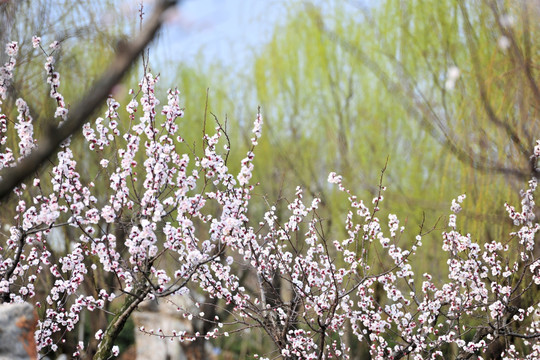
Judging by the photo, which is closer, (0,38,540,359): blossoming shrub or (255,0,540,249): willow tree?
(0,38,540,359): blossoming shrub

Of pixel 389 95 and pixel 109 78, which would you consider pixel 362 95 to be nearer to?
pixel 389 95

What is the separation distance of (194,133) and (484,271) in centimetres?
525

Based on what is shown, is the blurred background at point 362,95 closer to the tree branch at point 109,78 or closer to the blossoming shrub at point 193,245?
the blossoming shrub at point 193,245

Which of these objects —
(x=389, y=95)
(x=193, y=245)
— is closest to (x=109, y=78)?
(x=193, y=245)

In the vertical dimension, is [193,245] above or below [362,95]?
below

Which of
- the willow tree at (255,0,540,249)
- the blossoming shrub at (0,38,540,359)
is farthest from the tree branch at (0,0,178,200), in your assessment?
the willow tree at (255,0,540,249)

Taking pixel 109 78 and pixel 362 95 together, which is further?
pixel 362 95

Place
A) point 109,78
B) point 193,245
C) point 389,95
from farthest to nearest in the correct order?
point 389,95 → point 193,245 → point 109,78

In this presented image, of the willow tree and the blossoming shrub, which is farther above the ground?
the willow tree

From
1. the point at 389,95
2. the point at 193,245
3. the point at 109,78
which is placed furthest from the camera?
the point at 389,95

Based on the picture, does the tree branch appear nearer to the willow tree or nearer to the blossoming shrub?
the blossoming shrub

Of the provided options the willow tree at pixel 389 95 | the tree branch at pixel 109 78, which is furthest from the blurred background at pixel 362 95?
the tree branch at pixel 109 78

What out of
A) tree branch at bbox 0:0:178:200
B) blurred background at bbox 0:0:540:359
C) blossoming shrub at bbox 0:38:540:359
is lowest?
tree branch at bbox 0:0:178:200

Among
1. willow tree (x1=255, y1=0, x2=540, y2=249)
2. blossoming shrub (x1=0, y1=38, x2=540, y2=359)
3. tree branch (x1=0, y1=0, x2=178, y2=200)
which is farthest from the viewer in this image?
willow tree (x1=255, y1=0, x2=540, y2=249)
